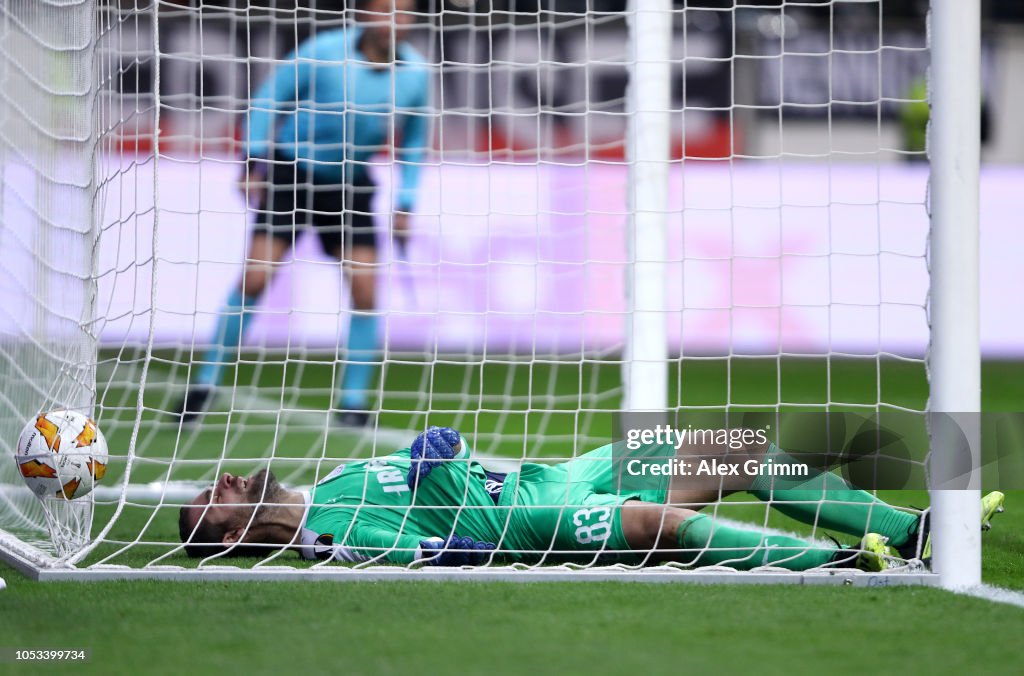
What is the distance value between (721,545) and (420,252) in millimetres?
5136

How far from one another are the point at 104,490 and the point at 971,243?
113 inches

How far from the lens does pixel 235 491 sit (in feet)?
10.1

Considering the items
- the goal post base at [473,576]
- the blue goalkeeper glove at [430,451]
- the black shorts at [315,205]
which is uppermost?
the black shorts at [315,205]

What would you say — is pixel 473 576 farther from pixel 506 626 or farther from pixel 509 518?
pixel 506 626

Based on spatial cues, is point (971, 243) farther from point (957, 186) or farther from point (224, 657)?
point (224, 657)

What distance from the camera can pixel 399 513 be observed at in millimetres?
3045

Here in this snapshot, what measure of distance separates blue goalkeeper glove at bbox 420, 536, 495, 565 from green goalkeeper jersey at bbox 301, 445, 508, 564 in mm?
51

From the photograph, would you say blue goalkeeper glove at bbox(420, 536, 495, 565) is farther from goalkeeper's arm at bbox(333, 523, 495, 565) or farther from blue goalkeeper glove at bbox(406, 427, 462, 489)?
blue goalkeeper glove at bbox(406, 427, 462, 489)

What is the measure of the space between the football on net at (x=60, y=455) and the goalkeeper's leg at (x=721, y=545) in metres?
1.25

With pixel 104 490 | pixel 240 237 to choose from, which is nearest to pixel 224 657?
pixel 104 490

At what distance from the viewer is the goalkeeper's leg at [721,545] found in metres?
2.77

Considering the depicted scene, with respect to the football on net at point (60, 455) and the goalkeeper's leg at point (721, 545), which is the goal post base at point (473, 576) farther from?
the football on net at point (60, 455)

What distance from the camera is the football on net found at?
2.88 meters

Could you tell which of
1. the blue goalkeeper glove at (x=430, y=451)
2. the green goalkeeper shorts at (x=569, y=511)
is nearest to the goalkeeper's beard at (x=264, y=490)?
the blue goalkeeper glove at (x=430, y=451)
